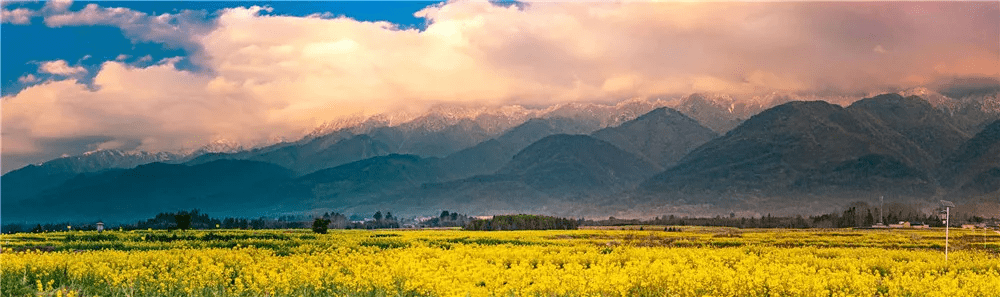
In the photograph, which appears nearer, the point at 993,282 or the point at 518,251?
the point at 993,282

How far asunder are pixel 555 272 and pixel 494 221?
111 m

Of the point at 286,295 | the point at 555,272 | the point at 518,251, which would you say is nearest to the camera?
the point at 286,295

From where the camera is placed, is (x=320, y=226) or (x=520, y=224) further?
(x=520, y=224)

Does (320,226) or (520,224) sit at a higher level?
(520,224)

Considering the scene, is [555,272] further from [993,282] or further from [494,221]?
[494,221]

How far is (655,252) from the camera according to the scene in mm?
48625

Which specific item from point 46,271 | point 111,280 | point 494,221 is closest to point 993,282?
point 111,280

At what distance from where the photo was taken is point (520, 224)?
144250 mm

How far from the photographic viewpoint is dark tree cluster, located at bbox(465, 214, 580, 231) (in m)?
139

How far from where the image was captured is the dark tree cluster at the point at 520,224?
456ft

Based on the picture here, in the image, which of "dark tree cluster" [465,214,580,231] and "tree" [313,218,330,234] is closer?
"tree" [313,218,330,234]

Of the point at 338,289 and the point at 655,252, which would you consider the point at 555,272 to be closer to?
the point at 338,289

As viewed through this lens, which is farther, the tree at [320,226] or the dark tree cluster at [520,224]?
the dark tree cluster at [520,224]

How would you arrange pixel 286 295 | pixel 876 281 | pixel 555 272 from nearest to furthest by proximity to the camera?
pixel 286 295 < pixel 555 272 < pixel 876 281
